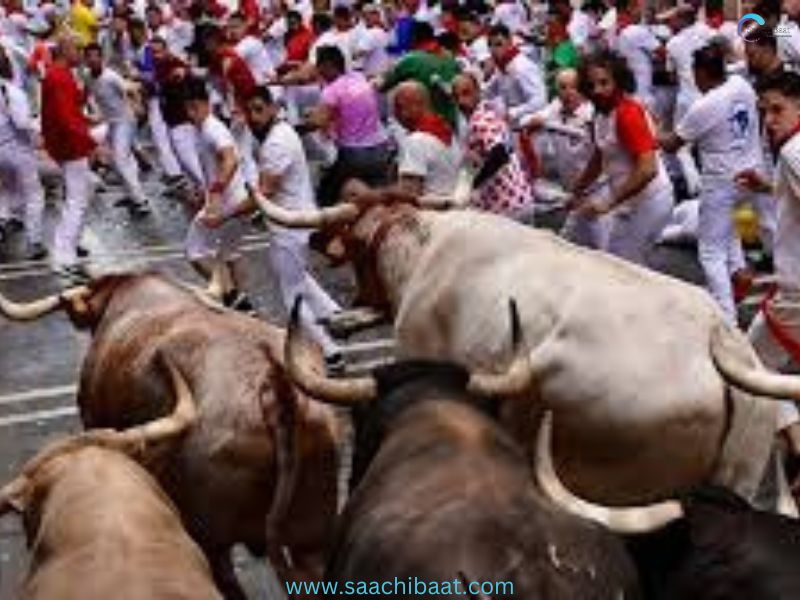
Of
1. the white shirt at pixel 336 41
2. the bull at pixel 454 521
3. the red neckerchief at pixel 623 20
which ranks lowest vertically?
the white shirt at pixel 336 41

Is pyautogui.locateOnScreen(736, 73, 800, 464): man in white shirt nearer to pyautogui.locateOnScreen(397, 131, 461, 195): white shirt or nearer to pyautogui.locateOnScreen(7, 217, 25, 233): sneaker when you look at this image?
pyautogui.locateOnScreen(397, 131, 461, 195): white shirt

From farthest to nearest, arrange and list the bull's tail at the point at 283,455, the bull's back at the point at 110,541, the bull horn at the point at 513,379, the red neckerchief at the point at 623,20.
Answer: the red neckerchief at the point at 623,20, the bull's tail at the point at 283,455, the bull horn at the point at 513,379, the bull's back at the point at 110,541

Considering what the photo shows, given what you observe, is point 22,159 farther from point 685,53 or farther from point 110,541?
point 110,541

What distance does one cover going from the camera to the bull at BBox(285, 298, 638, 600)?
4973mm

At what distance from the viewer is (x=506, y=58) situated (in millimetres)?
17500

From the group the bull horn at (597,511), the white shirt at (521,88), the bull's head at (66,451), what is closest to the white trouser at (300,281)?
the bull's head at (66,451)

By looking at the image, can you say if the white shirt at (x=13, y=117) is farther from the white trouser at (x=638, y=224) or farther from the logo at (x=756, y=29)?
the white trouser at (x=638, y=224)

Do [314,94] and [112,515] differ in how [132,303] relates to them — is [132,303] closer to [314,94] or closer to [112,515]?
[112,515]

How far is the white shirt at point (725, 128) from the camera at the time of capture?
1228 centimetres

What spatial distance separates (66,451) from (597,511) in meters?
2.16

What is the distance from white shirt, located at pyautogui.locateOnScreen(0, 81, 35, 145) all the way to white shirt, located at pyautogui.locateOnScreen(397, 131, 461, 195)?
20.5 ft

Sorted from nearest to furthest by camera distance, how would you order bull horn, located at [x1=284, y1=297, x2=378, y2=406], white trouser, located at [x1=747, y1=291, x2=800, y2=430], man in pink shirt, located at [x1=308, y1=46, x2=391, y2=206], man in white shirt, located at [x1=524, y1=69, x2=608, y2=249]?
bull horn, located at [x1=284, y1=297, x2=378, y2=406] < white trouser, located at [x1=747, y1=291, x2=800, y2=430] < man in white shirt, located at [x1=524, y1=69, x2=608, y2=249] < man in pink shirt, located at [x1=308, y1=46, x2=391, y2=206]

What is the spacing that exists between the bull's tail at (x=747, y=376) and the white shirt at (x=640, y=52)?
43.4ft

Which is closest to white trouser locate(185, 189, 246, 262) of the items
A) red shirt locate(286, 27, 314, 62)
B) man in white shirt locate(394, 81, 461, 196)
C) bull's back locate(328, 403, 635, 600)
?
man in white shirt locate(394, 81, 461, 196)
